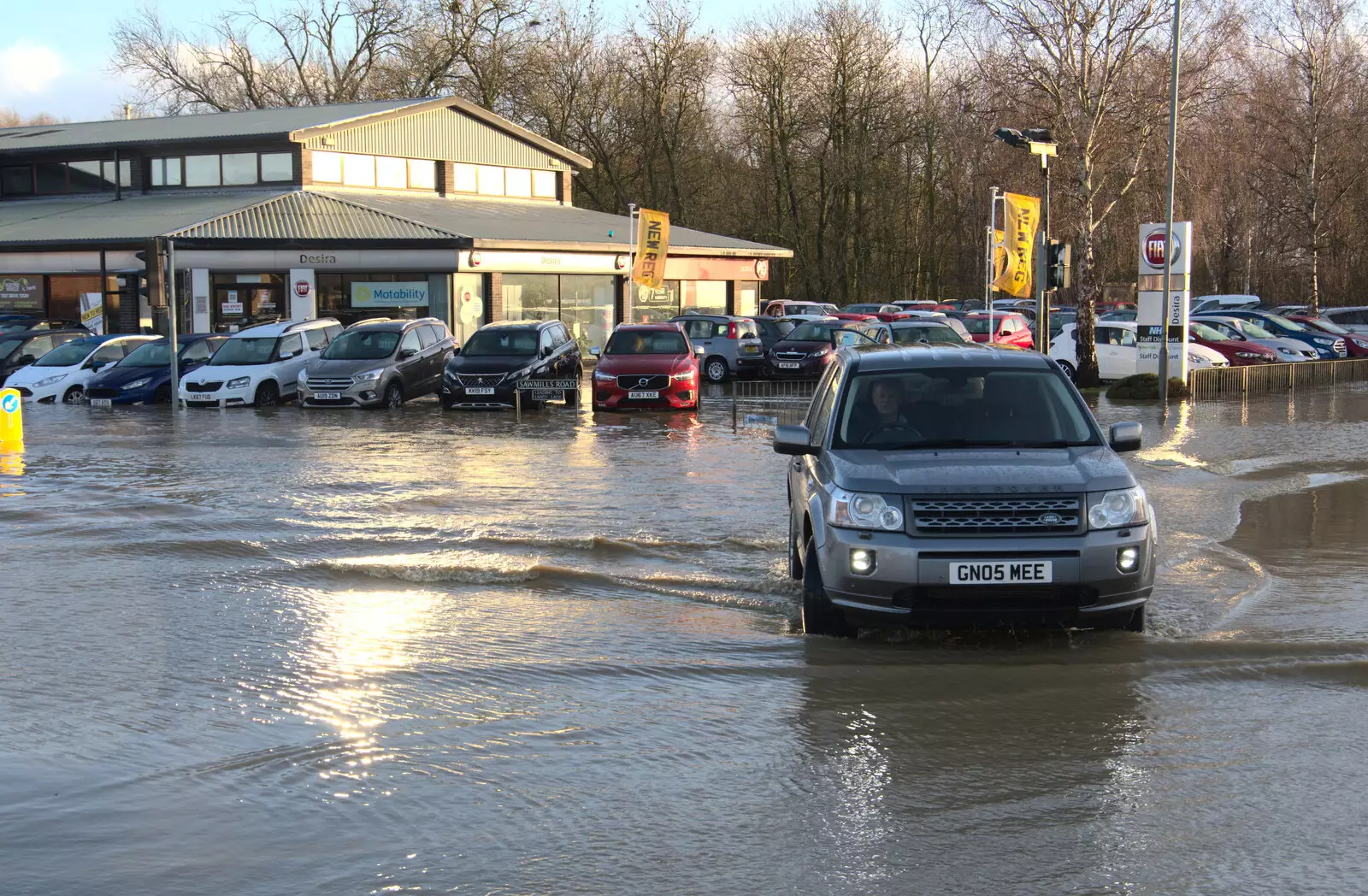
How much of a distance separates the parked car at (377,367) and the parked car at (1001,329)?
13630 mm

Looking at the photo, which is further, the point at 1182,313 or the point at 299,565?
the point at 1182,313

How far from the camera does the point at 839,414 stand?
8930 millimetres

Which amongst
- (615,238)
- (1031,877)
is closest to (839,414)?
(1031,877)

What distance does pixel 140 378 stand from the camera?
29.8 metres

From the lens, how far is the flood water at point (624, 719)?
500cm

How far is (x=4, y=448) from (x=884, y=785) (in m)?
17.6

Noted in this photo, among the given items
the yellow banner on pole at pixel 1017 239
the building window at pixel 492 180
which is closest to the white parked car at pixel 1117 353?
the yellow banner on pole at pixel 1017 239

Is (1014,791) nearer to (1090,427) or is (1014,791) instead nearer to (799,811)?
(799,811)

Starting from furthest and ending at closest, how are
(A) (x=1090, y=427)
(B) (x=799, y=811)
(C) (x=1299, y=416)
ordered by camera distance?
(C) (x=1299, y=416) → (A) (x=1090, y=427) → (B) (x=799, y=811)

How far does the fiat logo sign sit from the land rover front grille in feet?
72.6

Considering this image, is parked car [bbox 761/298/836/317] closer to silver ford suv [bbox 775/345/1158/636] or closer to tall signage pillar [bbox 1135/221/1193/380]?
tall signage pillar [bbox 1135/221/1193/380]

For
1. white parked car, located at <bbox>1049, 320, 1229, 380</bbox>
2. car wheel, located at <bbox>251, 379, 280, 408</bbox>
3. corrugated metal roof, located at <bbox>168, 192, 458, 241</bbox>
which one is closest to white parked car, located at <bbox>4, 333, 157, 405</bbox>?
car wheel, located at <bbox>251, 379, 280, 408</bbox>

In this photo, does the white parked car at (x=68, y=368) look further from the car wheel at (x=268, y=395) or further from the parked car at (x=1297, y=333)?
the parked car at (x=1297, y=333)

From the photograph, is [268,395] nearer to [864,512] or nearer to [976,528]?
[864,512]
